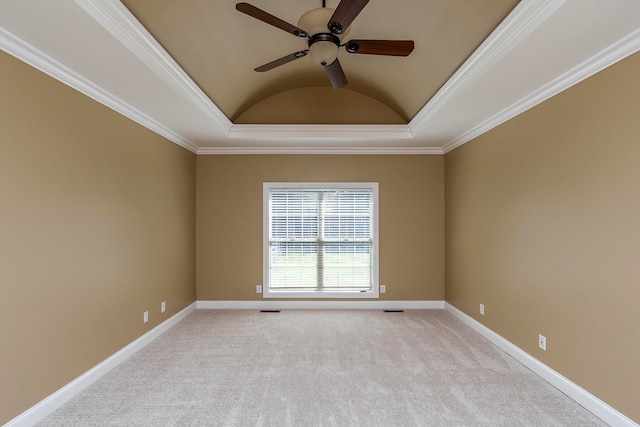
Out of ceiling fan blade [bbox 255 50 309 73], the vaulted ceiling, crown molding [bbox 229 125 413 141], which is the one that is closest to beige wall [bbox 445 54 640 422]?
the vaulted ceiling

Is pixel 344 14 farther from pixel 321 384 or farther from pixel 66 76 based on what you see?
pixel 321 384

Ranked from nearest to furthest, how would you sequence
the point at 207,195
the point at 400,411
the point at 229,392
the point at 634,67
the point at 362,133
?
the point at 634,67, the point at 400,411, the point at 229,392, the point at 362,133, the point at 207,195

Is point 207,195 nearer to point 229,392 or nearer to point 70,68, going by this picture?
point 70,68

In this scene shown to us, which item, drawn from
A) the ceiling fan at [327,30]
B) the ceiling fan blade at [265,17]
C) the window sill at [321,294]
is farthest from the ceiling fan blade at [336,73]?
the window sill at [321,294]

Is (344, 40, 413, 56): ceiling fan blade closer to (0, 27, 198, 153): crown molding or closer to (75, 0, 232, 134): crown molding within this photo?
(75, 0, 232, 134): crown molding

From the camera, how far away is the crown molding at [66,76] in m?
2.09

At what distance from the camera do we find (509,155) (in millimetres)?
3463

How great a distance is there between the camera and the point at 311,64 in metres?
4.07

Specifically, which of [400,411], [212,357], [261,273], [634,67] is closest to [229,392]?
[212,357]

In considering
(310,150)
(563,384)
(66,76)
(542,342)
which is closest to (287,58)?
(66,76)

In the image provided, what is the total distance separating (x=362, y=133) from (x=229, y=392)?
3.34 meters

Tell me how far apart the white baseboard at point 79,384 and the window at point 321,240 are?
1.96 meters

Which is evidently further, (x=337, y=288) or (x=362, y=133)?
(x=337, y=288)

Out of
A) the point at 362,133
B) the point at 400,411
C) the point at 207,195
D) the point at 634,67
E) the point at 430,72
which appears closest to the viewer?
the point at 634,67
